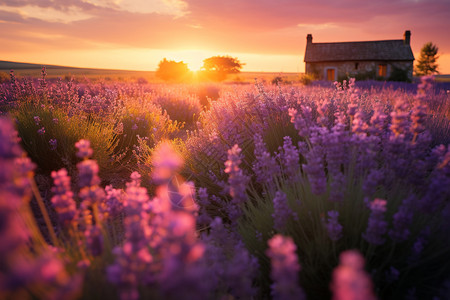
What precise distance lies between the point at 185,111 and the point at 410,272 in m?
8.29

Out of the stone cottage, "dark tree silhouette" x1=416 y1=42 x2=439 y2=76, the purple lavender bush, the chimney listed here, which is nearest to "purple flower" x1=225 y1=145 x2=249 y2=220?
the purple lavender bush

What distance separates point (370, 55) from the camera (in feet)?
93.4

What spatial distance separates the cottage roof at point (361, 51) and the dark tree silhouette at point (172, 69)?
20.4m

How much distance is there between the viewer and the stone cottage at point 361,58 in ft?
92.2

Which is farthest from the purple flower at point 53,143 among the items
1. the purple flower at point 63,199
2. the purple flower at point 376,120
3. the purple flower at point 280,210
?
the purple flower at point 376,120

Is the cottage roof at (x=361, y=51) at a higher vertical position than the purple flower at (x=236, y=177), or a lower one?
higher

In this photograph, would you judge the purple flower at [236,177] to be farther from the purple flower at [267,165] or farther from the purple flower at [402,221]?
the purple flower at [402,221]

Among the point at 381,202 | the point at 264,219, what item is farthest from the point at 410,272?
the point at 264,219

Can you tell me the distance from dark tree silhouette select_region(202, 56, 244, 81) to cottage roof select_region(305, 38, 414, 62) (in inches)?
714

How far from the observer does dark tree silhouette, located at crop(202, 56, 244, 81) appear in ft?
153

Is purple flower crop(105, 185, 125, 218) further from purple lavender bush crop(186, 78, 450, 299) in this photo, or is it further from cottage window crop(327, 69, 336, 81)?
cottage window crop(327, 69, 336, 81)

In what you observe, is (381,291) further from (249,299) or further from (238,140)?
(238,140)

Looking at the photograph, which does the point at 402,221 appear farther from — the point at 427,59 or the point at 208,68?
the point at 427,59

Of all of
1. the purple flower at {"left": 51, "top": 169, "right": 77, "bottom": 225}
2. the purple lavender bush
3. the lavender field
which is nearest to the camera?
the lavender field
